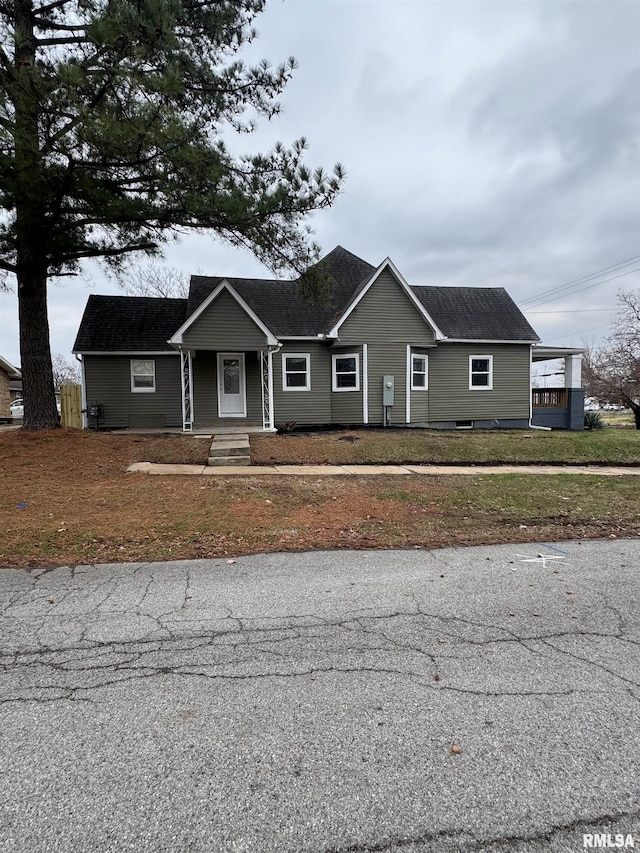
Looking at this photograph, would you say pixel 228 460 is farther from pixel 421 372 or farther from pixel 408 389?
pixel 421 372

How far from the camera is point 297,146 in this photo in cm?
1013

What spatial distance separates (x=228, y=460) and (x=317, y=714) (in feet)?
26.9

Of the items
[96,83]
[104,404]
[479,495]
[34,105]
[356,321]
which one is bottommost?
[479,495]

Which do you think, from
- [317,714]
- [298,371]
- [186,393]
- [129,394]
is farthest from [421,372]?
[317,714]

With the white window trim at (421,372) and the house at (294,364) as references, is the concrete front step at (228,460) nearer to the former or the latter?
the house at (294,364)

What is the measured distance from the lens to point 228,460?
1041cm

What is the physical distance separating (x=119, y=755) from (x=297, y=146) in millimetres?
10854

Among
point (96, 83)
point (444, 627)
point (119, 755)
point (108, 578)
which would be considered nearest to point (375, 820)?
point (119, 755)

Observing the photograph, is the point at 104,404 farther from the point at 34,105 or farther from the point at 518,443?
the point at 518,443

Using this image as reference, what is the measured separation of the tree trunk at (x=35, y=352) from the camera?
38.9ft

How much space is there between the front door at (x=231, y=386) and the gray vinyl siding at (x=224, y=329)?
1889mm

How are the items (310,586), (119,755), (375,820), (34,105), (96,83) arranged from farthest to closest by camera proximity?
1. (96,83)
2. (34,105)
3. (310,586)
4. (119,755)
5. (375,820)

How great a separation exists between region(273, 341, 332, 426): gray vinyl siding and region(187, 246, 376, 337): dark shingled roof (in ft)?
1.94

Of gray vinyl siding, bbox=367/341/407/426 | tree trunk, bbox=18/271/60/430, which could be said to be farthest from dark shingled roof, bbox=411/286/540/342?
tree trunk, bbox=18/271/60/430
